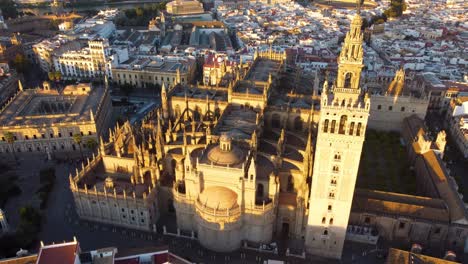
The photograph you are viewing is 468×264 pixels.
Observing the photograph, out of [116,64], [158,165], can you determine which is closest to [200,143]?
[158,165]

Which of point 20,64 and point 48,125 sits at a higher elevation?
point 20,64

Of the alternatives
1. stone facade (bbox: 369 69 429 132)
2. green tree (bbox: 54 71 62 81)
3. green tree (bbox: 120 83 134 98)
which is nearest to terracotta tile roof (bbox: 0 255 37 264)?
green tree (bbox: 120 83 134 98)

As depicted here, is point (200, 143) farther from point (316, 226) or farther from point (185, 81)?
point (185, 81)

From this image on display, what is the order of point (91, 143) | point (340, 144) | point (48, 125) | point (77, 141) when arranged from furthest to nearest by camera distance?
point (48, 125) < point (77, 141) < point (91, 143) < point (340, 144)

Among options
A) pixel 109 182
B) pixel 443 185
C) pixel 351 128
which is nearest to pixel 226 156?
pixel 351 128

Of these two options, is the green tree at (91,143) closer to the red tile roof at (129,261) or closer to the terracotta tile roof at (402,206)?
the red tile roof at (129,261)

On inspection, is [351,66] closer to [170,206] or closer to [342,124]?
[342,124]

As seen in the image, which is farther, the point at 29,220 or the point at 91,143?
the point at 91,143
